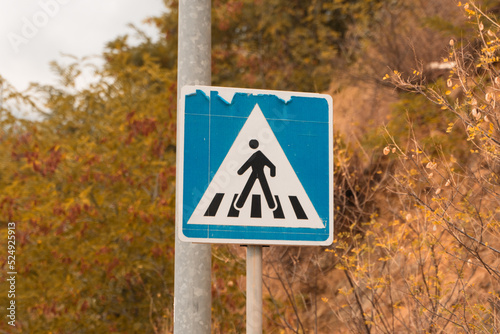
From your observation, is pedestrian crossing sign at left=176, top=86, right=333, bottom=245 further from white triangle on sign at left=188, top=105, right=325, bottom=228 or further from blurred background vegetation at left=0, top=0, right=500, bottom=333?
blurred background vegetation at left=0, top=0, right=500, bottom=333

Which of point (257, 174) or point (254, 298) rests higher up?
point (257, 174)

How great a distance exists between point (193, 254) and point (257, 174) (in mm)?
916

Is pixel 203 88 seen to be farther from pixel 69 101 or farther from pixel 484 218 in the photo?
pixel 69 101

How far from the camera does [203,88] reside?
280 cm

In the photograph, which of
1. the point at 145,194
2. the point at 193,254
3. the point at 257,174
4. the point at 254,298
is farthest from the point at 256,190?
the point at 145,194

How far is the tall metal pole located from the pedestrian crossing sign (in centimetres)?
48

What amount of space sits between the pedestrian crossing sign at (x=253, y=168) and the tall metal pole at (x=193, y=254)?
482 mm

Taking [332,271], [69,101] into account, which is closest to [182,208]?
[332,271]

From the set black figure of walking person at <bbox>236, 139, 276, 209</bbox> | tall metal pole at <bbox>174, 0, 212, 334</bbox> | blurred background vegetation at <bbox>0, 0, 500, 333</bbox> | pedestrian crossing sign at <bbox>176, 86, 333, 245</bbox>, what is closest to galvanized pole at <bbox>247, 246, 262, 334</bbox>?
pedestrian crossing sign at <bbox>176, 86, 333, 245</bbox>

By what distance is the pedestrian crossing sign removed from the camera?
266cm

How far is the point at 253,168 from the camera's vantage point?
2.72m

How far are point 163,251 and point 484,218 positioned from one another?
5212 millimetres

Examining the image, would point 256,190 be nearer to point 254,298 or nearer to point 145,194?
point 254,298

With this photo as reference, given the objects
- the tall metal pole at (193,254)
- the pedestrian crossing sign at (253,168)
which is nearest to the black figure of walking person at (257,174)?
the pedestrian crossing sign at (253,168)
